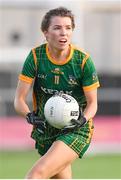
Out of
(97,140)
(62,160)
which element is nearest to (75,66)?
(62,160)

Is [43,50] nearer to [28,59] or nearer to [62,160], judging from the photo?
[28,59]

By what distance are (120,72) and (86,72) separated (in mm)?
17088

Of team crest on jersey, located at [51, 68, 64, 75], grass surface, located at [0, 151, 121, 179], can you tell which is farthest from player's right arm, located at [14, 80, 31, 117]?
grass surface, located at [0, 151, 121, 179]

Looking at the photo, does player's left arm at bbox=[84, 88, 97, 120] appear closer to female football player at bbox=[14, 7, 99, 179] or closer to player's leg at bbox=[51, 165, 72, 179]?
female football player at bbox=[14, 7, 99, 179]

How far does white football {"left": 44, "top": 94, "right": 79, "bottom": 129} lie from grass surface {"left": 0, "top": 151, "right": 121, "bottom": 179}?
536cm

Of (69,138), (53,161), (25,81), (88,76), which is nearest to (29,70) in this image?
(25,81)

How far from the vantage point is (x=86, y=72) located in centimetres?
841

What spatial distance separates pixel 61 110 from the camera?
809 centimetres

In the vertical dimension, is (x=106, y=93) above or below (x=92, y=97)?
below

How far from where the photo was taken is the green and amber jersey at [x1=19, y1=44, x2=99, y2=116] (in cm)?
843

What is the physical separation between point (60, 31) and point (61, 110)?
805 millimetres

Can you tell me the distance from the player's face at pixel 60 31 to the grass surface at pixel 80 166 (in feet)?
17.5

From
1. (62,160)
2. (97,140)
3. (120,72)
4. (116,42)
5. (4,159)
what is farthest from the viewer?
(116,42)

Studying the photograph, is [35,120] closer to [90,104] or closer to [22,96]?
[22,96]
